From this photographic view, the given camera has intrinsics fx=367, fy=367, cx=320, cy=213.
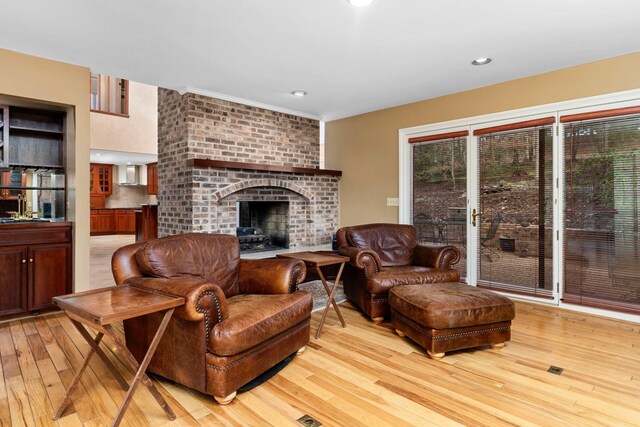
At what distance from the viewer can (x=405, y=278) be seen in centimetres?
330

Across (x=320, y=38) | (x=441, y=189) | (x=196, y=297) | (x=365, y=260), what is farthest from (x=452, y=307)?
(x=441, y=189)

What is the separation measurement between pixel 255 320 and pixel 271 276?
0.59 meters

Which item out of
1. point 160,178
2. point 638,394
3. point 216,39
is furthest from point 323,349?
point 160,178

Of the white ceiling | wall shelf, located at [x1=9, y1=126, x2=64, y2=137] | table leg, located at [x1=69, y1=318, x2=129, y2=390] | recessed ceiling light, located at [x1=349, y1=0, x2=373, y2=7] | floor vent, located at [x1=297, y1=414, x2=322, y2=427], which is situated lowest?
floor vent, located at [x1=297, y1=414, x2=322, y2=427]

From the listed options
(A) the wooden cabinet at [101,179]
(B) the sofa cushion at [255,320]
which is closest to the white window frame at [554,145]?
(B) the sofa cushion at [255,320]

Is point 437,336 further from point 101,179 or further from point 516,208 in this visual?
point 101,179

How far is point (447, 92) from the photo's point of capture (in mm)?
4457

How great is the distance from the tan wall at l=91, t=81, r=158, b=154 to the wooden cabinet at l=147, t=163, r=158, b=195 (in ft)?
4.05

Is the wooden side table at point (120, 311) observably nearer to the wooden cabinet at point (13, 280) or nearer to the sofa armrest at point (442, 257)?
the wooden cabinet at point (13, 280)

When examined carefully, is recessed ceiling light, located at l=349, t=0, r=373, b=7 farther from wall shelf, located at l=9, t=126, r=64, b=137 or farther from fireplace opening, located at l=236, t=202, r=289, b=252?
fireplace opening, located at l=236, t=202, r=289, b=252

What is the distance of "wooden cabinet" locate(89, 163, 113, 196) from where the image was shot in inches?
429

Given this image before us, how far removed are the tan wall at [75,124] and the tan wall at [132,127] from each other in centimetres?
532

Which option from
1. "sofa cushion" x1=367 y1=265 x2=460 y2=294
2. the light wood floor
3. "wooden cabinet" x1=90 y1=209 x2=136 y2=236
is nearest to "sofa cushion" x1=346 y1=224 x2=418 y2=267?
"sofa cushion" x1=367 y1=265 x2=460 y2=294

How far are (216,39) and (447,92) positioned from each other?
279 cm
